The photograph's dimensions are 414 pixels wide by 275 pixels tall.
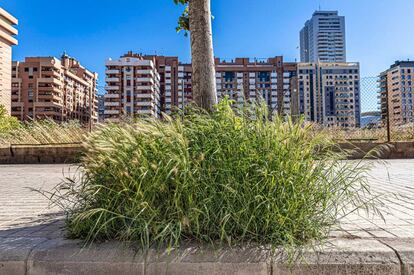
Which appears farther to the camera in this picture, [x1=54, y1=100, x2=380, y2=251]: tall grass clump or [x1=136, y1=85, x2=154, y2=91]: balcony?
[x1=136, y1=85, x2=154, y2=91]: balcony

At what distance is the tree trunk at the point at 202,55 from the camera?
3.61m

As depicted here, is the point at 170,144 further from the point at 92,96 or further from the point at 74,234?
the point at 92,96

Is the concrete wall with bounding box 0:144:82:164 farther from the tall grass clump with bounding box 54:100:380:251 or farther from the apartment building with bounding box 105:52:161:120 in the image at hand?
the apartment building with bounding box 105:52:161:120

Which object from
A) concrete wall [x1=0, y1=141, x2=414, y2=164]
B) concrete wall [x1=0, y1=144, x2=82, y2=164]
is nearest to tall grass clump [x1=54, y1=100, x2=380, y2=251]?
concrete wall [x1=0, y1=141, x2=414, y2=164]

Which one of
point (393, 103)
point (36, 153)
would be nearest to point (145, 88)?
point (36, 153)

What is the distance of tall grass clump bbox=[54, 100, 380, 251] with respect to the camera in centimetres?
235

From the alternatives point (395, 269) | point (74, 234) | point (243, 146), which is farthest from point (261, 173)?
point (74, 234)

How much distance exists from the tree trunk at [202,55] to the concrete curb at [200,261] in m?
1.75

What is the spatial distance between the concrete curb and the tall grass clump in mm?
111

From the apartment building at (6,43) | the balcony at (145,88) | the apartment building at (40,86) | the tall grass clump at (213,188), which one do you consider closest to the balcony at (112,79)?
the apartment building at (40,86)

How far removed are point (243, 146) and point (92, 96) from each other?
522 inches

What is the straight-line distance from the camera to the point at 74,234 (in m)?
2.60

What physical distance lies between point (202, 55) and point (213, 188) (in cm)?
177

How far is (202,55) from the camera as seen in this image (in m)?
3.65
